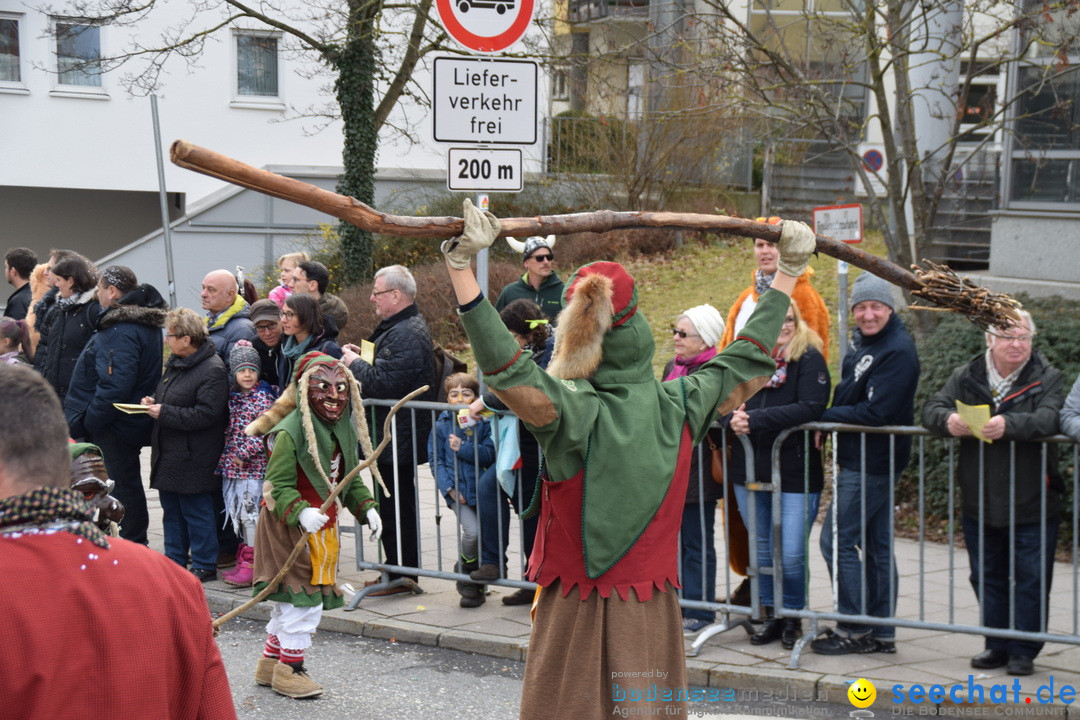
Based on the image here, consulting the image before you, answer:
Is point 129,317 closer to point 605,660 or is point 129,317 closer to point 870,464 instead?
point 870,464

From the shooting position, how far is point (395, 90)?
63.3 feet

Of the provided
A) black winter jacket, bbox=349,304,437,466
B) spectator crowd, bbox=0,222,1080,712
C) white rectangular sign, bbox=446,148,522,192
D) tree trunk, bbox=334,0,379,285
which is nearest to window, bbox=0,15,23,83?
tree trunk, bbox=334,0,379,285

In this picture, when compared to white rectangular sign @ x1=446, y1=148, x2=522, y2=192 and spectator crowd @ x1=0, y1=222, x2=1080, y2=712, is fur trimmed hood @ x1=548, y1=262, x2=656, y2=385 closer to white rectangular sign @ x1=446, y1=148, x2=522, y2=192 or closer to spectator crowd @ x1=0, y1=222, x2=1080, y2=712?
spectator crowd @ x1=0, y1=222, x2=1080, y2=712

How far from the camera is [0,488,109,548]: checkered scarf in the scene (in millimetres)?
2100

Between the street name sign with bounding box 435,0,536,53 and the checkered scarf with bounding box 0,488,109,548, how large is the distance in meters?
4.36

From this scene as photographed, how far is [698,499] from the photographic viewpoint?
21.9ft

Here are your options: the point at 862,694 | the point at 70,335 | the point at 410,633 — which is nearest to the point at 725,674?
the point at 862,694

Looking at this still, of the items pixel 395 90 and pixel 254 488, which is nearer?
pixel 254 488

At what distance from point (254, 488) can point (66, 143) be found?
19.9 meters

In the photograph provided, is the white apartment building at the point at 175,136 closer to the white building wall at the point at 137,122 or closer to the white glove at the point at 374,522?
the white building wall at the point at 137,122

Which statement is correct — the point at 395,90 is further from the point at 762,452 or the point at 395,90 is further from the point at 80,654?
the point at 80,654

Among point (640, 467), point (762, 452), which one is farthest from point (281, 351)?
point (640, 467)

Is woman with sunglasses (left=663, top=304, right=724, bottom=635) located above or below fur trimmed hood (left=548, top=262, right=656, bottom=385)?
below

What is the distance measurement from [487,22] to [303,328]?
2378 millimetres
